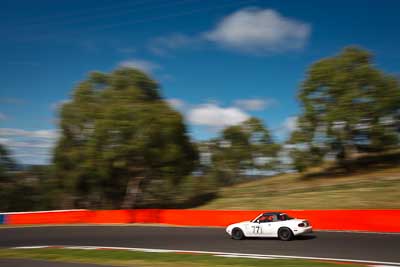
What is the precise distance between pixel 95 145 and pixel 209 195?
46.6ft

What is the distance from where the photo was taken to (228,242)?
17.3m

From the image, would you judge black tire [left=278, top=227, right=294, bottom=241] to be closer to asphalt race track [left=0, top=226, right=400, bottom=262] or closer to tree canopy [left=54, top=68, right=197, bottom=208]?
asphalt race track [left=0, top=226, right=400, bottom=262]

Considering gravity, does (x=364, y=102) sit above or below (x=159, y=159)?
above

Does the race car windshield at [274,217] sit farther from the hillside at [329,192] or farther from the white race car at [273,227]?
the hillside at [329,192]

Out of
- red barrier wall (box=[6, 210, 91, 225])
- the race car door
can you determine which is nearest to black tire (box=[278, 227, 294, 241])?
the race car door

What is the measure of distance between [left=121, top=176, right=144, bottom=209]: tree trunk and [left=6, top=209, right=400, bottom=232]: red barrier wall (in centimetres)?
1076

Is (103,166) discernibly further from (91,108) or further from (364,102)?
(364,102)

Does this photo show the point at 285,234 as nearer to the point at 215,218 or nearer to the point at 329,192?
the point at 215,218

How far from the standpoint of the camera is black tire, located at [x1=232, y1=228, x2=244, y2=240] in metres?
18.0

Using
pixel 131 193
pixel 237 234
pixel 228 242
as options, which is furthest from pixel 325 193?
pixel 228 242

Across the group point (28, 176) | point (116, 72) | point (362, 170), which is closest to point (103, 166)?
point (116, 72)

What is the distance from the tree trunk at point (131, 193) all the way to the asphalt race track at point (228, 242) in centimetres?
1697

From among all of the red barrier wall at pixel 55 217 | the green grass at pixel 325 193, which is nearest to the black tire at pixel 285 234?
the green grass at pixel 325 193

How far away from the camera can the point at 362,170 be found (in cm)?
4384
